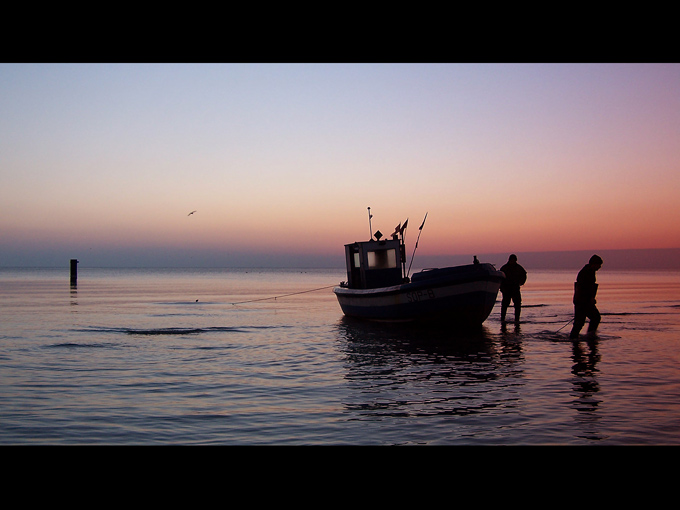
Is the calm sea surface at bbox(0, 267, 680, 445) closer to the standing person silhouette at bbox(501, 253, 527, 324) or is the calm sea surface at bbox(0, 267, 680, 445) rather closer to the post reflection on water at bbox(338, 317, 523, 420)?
the post reflection on water at bbox(338, 317, 523, 420)

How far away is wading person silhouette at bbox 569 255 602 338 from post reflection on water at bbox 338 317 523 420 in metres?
1.83

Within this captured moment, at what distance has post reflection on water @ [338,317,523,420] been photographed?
28.8 feet

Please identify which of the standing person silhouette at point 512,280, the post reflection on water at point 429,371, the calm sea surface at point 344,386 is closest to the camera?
the calm sea surface at point 344,386

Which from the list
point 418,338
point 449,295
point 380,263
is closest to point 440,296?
point 449,295

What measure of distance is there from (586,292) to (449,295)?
4.76 metres

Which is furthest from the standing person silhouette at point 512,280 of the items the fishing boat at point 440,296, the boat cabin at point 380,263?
the boat cabin at point 380,263

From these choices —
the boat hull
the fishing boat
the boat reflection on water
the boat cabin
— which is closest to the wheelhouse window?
the boat cabin

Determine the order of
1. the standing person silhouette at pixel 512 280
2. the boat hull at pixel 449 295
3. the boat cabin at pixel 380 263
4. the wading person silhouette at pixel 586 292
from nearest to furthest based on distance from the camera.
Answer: the wading person silhouette at pixel 586 292, the boat hull at pixel 449 295, the standing person silhouette at pixel 512 280, the boat cabin at pixel 380 263

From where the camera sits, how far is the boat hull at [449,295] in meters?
19.0

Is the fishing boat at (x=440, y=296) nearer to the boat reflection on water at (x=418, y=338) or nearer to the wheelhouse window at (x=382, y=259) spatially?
the boat reflection on water at (x=418, y=338)

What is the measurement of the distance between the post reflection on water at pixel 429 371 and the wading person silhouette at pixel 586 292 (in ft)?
6.02
